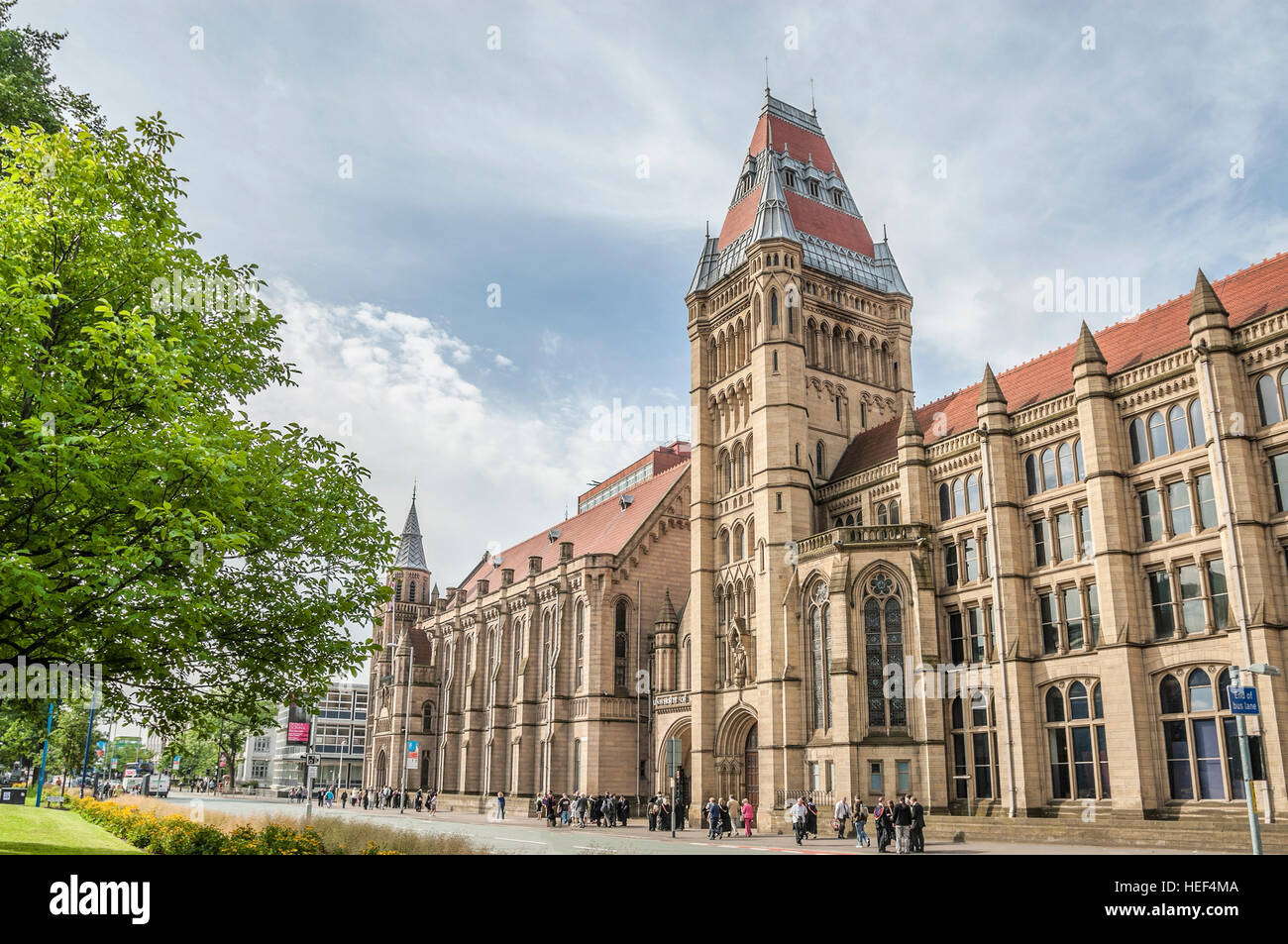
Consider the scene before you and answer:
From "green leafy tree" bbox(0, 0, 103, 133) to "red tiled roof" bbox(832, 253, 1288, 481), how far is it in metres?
32.6

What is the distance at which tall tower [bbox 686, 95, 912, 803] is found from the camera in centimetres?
4506

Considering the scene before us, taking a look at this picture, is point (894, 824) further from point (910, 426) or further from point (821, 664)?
point (910, 426)

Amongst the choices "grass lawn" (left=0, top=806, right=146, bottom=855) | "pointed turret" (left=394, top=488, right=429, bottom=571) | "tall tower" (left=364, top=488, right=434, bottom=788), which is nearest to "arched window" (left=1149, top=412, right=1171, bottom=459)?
"grass lawn" (left=0, top=806, right=146, bottom=855)

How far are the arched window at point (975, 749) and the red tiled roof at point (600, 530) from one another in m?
28.3

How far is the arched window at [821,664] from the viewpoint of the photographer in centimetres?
4169

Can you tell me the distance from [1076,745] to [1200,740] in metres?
4.48

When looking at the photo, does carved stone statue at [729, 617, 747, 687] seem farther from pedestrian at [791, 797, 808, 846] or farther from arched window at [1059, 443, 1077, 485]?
arched window at [1059, 443, 1077, 485]

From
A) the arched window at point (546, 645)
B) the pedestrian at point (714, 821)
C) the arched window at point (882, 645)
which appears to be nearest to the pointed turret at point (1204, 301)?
the arched window at point (882, 645)

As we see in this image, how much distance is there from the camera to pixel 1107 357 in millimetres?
37250

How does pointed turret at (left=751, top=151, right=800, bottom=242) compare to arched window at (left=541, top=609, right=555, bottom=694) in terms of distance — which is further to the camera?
arched window at (left=541, top=609, right=555, bottom=694)

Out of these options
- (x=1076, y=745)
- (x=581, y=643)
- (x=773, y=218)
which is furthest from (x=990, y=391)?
(x=581, y=643)
